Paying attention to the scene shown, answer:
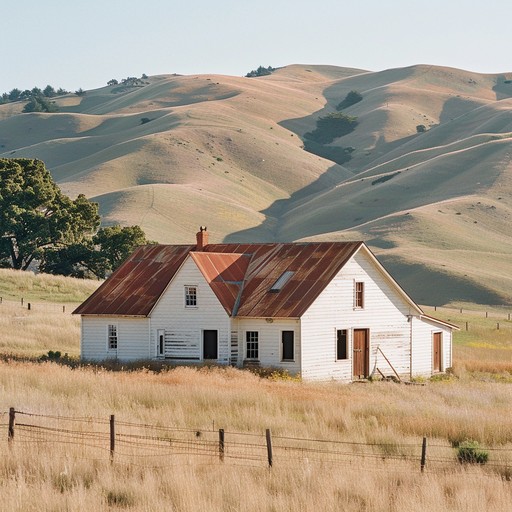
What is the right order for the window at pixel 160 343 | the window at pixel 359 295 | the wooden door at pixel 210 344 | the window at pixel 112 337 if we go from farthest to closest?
the window at pixel 112 337
the window at pixel 160 343
the window at pixel 359 295
the wooden door at pixel 210 344

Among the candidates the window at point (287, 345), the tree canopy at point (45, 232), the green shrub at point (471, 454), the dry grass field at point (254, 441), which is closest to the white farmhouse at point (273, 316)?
the window at point (287, 345)

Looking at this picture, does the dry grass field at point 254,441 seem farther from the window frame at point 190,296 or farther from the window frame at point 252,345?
the window frame at point 190,296

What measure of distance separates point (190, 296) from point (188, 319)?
893 millimetres

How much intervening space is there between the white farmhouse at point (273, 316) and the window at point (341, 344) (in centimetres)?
4

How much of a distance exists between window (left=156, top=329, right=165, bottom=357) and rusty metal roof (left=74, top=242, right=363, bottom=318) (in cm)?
92

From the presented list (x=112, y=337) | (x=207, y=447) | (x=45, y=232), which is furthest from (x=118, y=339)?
(x=45, y=232)

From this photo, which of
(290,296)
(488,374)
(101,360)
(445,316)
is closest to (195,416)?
(290,296)

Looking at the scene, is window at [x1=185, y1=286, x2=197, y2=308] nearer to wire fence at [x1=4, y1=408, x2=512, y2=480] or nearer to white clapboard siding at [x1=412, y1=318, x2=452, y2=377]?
white clapboard siding at [x1=412, y1=318, x2=452, y2=377]

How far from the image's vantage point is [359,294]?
143 ft

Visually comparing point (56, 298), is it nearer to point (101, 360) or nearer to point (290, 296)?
point (101, 360)

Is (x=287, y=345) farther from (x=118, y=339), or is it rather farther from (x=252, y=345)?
(x=118, y=339)

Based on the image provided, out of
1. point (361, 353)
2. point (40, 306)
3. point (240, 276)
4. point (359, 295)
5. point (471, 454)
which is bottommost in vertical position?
point (471, 454)

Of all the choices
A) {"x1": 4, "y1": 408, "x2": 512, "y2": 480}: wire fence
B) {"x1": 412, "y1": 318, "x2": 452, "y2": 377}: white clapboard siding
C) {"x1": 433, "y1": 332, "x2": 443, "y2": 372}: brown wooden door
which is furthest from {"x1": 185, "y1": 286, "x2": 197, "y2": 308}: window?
{"x1": 4, "y1": 408, "x2": 512, "y2": 480}: wire fence

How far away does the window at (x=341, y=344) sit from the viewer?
42.5m
